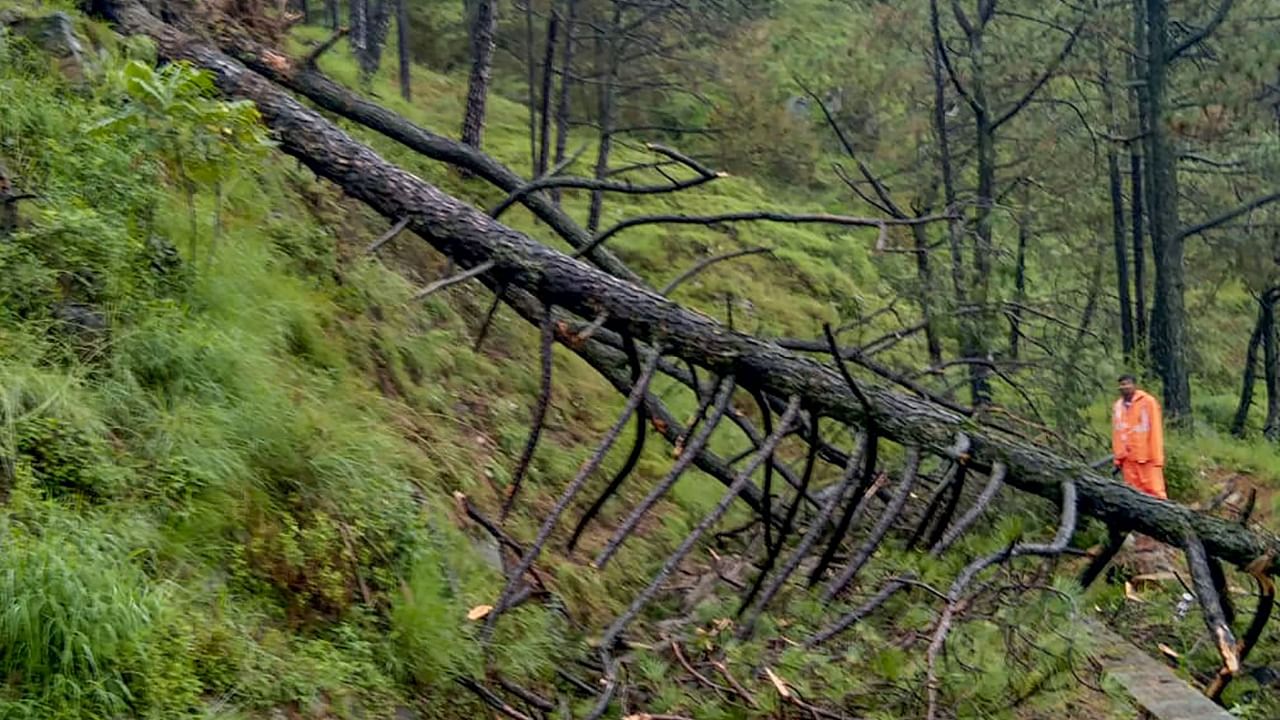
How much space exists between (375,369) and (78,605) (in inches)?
142

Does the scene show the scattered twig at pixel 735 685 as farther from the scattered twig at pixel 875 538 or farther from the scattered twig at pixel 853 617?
the scattered twig at pixel 875 538

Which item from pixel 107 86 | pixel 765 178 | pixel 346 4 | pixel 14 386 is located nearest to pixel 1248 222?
pixel 765 178

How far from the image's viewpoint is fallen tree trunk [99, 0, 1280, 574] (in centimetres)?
559

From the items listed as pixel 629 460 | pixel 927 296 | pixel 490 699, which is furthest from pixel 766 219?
pixel 927 296

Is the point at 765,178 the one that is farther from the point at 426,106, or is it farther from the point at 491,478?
the point at 491,478

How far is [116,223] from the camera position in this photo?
17.9 feet

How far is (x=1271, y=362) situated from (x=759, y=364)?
19.1m

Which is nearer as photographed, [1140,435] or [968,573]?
[968,573]

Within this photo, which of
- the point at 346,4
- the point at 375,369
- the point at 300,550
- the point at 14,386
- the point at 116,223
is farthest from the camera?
the point at 346,4

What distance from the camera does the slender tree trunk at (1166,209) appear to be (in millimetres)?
17234

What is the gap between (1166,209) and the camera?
1734 cm

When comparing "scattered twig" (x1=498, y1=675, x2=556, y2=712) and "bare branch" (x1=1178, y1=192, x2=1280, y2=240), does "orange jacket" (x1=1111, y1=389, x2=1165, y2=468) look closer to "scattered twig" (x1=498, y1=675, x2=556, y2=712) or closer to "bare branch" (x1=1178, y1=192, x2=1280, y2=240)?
"scattered twig" (x1=498, y1=675, x2=556, y2=712)

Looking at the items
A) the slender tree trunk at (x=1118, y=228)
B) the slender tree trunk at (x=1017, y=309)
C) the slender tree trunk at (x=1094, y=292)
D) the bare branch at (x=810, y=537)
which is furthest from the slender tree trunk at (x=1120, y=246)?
the bare branch at (x=810, y=537)

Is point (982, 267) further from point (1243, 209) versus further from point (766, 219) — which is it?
point (1243, 209)
